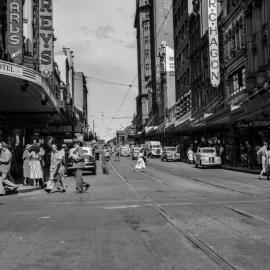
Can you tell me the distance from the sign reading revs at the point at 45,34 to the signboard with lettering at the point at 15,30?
4209mm

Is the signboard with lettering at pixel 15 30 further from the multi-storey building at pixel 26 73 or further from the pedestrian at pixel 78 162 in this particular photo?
the pedestrian at pixel 78 162

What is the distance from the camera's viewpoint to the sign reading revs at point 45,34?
34.2m

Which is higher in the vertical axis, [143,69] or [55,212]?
[143,69]

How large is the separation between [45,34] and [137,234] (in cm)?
2870

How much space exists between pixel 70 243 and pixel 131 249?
1075 millimetres

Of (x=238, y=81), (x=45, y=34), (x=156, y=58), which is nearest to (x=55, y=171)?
(x=45, y=34)

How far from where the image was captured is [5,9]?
99.8ft

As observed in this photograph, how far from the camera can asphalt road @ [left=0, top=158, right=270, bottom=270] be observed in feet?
20.7

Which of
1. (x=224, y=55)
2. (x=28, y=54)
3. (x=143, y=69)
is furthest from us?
(x=143, y=69)

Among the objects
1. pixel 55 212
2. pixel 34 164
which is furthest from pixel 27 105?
pixel 55 212

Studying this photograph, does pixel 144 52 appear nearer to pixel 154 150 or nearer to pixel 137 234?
pixel 154 150

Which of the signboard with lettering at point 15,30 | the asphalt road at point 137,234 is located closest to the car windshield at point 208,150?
the signboard with lettering at point 15,30

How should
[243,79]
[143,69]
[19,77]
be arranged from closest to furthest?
1. [19,77]
2. [243,79]
3. [143,69]

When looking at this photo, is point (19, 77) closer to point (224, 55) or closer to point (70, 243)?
point (70, 243)
